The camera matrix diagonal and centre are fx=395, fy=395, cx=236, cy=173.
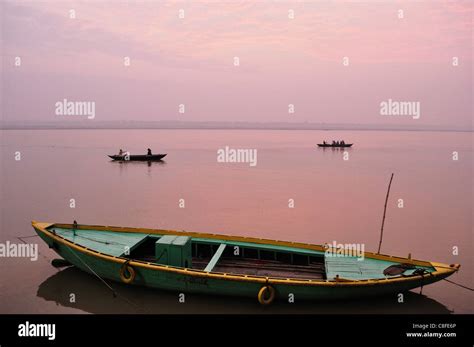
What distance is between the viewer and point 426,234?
2288cm

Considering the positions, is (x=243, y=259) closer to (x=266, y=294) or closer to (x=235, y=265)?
(x=235, y=265)

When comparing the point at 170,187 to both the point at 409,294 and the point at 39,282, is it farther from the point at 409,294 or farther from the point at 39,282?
the point at 409,294

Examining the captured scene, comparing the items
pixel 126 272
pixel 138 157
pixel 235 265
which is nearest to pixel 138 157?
pixel 138 157

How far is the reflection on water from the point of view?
1309 cm

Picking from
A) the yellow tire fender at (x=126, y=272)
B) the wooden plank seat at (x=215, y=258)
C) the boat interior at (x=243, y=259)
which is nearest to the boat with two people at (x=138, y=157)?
the boat interior at (x=243, y=259)

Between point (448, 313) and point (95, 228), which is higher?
point (95, 228)

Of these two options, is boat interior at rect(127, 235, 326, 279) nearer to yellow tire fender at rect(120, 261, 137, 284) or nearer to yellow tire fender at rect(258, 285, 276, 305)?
yellow tire fender at rect(120, 261, 137, 284)

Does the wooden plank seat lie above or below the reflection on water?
above

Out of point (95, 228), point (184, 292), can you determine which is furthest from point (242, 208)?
point (184, 292)

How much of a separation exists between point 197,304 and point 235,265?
224 centimetres

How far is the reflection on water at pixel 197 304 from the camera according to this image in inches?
516

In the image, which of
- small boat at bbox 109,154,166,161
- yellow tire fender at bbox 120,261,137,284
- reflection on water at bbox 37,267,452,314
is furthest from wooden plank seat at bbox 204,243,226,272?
small boat at bbox 109,154,166,161

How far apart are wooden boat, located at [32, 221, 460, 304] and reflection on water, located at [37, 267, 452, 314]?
22.1 inches

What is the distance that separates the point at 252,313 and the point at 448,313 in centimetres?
663
